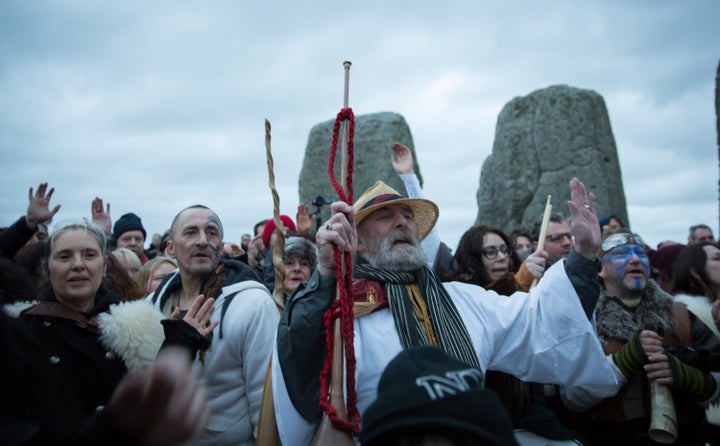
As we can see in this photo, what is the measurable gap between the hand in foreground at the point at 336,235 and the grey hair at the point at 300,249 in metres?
1.91

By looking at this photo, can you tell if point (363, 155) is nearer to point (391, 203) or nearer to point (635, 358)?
point (391, 203)

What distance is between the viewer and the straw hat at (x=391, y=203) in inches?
109

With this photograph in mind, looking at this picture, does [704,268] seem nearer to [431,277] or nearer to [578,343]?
[578,343]

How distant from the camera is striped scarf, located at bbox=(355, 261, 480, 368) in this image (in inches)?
88.1

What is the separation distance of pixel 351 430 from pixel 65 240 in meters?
1.63

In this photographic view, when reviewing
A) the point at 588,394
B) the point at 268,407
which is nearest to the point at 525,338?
the point at 588,394

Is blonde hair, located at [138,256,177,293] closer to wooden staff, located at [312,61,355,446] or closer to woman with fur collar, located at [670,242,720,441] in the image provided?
wooden staff, located at [312,61,355,446]

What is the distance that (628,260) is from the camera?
130 inches

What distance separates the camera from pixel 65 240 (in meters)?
2.45

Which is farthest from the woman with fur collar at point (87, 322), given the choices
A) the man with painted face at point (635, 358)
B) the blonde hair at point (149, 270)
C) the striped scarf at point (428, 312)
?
the man with painted face at point (635, 358)

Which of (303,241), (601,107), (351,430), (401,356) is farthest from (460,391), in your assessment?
(601,107)

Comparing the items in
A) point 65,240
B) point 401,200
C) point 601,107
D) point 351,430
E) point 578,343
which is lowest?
point 351,430

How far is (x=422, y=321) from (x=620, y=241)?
180 centimetres

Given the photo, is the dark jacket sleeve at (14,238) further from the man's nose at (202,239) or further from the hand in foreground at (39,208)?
the man's nose at (202,239)
